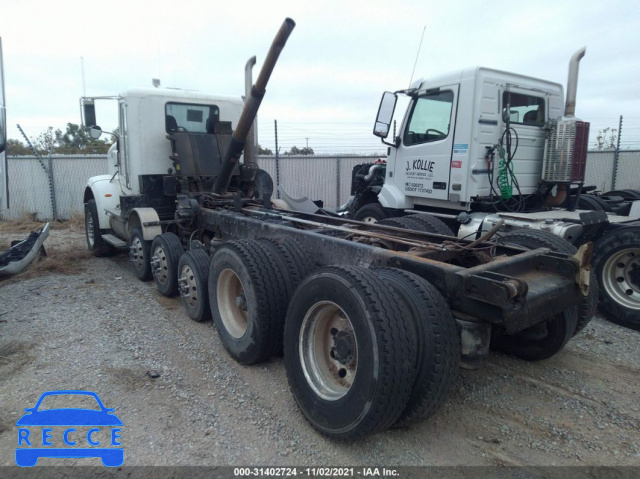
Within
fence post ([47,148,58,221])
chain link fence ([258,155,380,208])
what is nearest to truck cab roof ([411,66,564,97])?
chain link fence ([258,155,380,208])

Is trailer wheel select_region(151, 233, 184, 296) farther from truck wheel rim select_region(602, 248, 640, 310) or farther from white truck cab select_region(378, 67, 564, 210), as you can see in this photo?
truck wheel rim select_region(602, 248, 640, 310)

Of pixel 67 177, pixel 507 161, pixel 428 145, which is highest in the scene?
pixel 428 145

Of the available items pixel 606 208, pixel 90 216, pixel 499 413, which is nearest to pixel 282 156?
pixel 90 216

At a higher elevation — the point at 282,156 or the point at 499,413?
the point at 282,156

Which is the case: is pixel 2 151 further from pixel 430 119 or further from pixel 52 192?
pixel 52 192

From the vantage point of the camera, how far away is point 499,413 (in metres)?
3.24

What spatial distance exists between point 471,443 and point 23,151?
1005 inches

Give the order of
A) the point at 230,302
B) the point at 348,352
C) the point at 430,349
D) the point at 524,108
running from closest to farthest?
the point at 430,349
the point at 348,352
the point at 230,302
the point at 524,108

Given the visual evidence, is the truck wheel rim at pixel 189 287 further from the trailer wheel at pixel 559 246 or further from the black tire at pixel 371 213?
the black tire at pixel 371 213

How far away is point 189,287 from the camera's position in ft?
16.7

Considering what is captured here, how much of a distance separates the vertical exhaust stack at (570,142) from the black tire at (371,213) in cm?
260

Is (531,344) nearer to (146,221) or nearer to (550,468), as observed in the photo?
(550,468)

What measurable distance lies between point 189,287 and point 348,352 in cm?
280

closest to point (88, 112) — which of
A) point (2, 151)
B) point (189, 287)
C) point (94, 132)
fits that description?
point (94, 132)
